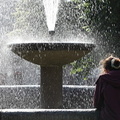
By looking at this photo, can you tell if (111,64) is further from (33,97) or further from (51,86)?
(33,97)

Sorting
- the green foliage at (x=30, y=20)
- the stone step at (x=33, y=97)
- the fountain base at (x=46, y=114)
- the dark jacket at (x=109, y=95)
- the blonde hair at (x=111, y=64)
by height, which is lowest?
the stone step at (x=33, y=97)

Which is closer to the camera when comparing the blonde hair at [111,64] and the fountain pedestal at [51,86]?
the blonde hair at [111,64]

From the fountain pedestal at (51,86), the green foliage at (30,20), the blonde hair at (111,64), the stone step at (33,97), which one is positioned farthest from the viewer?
the green foliage at (30,20)

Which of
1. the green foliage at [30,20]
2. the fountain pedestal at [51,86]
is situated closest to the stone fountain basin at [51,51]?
the fountain pedestal at [51,86]

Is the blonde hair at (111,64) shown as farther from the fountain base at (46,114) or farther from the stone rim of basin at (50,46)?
the stone rim of basin at (50,46)

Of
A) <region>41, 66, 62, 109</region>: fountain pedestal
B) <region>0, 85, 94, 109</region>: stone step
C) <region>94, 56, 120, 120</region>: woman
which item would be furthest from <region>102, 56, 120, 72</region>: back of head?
<region>0, 85, 94, 109</region>: stone step

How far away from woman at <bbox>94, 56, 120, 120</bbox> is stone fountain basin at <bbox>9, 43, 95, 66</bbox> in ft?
4.82

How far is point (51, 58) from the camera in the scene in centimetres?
529

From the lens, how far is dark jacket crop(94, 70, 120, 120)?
344 cm

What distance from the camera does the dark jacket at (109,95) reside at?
3.44 m

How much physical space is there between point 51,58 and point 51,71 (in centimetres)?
55

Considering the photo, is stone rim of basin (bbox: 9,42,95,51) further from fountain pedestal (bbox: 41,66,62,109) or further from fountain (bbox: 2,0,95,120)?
fountain pedestal (bbox: 41,66,62,109)

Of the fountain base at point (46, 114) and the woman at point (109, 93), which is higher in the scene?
the woman at point (109, 93)

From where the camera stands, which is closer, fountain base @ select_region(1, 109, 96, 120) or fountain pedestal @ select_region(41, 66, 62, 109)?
fountain base @ select_region(1, 109, 96, 120)
